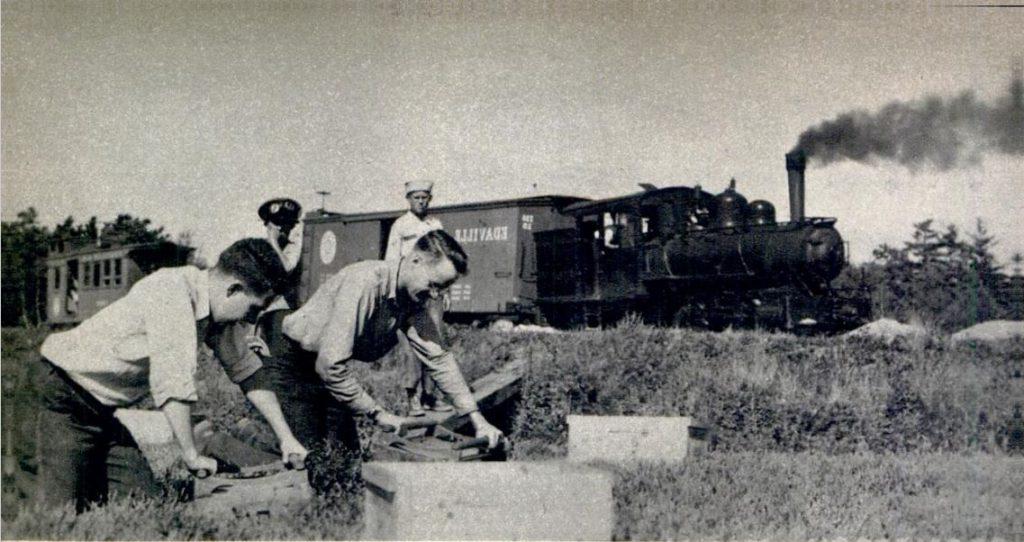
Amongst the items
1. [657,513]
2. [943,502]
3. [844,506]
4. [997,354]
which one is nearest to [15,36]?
[657,513]

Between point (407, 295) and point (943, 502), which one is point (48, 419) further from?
point (943, 502)

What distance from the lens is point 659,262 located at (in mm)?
13852

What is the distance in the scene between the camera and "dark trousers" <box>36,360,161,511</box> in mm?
3617

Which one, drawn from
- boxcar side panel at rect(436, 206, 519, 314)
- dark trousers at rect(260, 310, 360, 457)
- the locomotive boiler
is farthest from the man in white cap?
boxcar side panel at rect(436, 206, 519, 314)

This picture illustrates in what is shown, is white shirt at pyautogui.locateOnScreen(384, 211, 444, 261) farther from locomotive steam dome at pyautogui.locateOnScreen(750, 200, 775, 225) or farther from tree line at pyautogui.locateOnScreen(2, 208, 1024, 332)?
locomotive steam dome at pyautogui.locateOnScreen(750, 200, 775, 225)

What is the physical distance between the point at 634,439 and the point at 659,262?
7.84 metres

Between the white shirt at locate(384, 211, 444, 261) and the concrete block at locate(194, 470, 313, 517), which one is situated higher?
the white shirt at locate(384, 211, 444, 261)

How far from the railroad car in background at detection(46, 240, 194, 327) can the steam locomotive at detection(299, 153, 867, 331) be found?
19.8ft

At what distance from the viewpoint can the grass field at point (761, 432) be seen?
406 cm

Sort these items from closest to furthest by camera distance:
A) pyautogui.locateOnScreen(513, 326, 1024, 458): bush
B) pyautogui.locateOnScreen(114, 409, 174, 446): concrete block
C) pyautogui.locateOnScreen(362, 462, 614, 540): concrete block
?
pyautogui.locateOnScreen(362, 462, 614, 540): concrete block
pyautogui.locateOnScreen(114, 409, 174, 446): concrete block
pyautogui.locateOnScreen(513, 326, 1024, 458): bush

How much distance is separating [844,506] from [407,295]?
7.98 feet

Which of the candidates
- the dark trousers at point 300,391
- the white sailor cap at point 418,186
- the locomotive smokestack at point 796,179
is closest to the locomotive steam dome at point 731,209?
the locomotive smokestack at point 796,179

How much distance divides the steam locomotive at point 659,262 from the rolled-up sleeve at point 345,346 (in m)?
9.61

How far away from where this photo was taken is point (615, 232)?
14.8m
